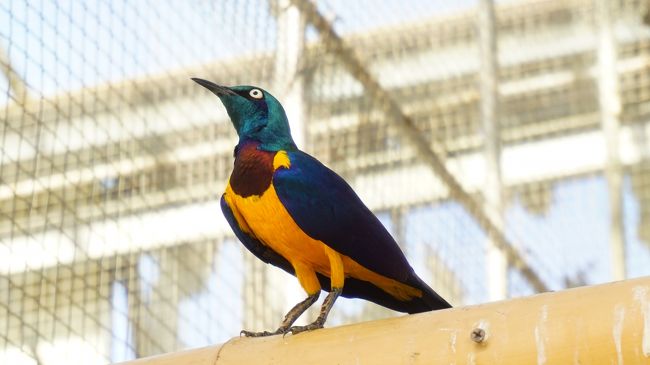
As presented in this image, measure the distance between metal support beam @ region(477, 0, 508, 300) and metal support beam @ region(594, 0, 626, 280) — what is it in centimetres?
33

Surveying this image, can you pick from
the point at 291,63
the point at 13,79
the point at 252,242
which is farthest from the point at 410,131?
the point at 252,242

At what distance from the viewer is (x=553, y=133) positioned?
425 cm

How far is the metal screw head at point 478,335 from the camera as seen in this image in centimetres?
144

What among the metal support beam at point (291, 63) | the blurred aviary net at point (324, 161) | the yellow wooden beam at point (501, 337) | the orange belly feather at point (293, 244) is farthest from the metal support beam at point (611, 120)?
the yellow wooden beam at point (501, 337)

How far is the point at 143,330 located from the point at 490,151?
1358mm

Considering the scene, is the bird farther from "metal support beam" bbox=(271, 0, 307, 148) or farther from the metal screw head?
"metal support beam" bbox=(271, 0, 307, 148)

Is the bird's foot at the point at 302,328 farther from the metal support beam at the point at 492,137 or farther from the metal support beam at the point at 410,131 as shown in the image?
the metal support beam at the point at 492,137

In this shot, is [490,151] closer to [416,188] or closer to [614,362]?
[416,188]

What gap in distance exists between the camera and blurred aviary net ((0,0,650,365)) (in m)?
2.39

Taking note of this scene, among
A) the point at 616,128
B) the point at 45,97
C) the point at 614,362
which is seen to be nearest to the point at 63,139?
the point at 45,97

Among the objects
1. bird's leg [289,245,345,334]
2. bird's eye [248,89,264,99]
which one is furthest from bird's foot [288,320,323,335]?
bird's eye [248,89,264,99]

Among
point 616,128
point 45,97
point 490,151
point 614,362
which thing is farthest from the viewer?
point 616,128

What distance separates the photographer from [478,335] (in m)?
1.44

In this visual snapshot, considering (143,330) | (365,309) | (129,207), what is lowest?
(143,330)
